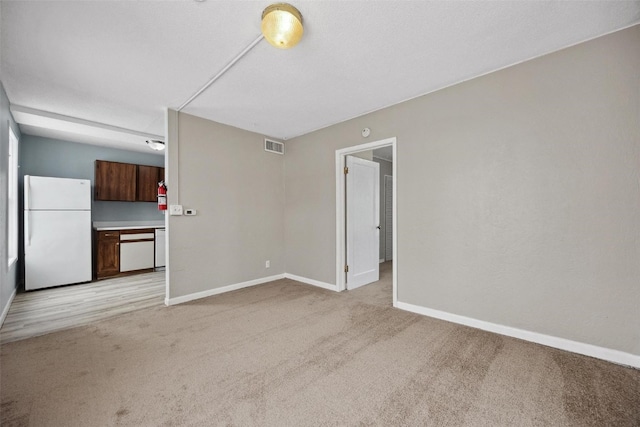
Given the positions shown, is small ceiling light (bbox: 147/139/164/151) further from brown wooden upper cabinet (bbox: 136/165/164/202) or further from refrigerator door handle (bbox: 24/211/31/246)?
refrigerator door handle (bbox: 24/211/31/246)

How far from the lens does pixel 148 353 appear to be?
85.6 inches

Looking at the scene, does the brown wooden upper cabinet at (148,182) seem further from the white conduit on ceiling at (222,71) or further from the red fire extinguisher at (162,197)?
the white conduit on ceiling at (222,71)

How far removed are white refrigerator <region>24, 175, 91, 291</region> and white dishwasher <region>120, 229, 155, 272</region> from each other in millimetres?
549

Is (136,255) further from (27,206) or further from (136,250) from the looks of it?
(27,206)

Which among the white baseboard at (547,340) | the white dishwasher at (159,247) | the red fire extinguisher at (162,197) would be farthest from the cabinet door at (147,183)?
the white baseboard at (547,340)

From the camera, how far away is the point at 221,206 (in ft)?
12.7

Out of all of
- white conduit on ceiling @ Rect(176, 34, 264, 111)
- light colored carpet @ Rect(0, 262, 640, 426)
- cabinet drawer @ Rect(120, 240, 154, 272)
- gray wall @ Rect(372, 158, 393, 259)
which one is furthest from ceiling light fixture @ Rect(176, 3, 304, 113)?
cabinet drawer @ Rect(120, 240, 154, 272)

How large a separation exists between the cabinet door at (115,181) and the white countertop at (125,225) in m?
0.54

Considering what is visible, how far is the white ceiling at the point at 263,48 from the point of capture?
5.75ft

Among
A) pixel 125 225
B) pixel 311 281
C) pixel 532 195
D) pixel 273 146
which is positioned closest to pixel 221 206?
pixel 273 146

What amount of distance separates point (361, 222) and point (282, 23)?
118 inches

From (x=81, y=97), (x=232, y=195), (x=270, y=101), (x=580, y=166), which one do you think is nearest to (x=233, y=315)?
(x=232, y=195)

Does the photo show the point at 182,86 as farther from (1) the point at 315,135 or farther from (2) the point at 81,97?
(1) the point at 315,135

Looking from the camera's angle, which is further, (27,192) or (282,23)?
(27,192)
